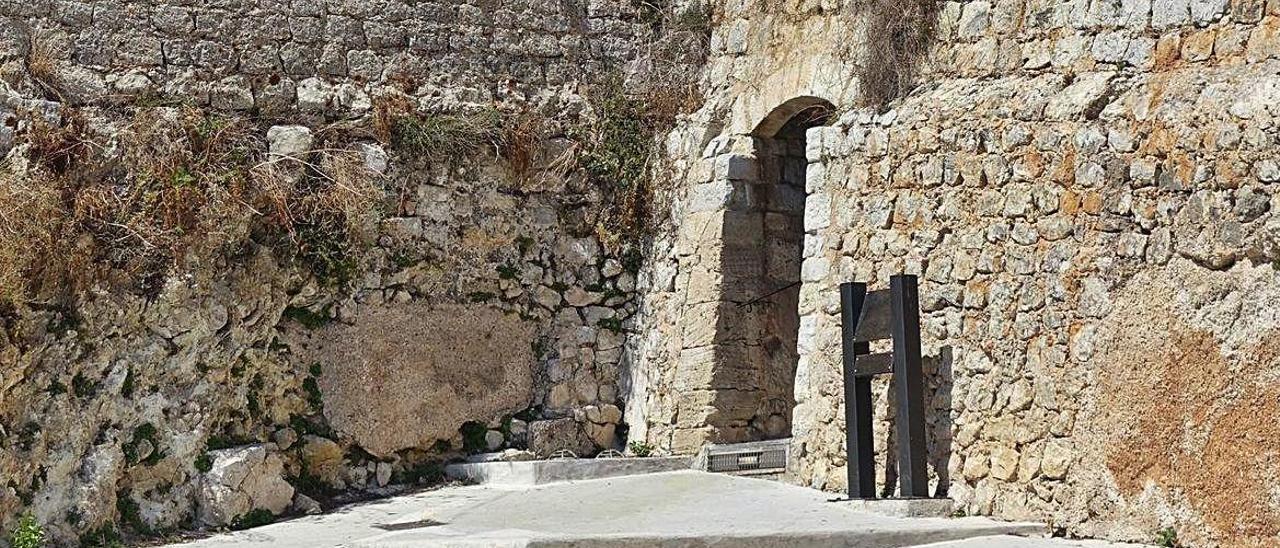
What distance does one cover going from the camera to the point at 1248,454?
8242 mm

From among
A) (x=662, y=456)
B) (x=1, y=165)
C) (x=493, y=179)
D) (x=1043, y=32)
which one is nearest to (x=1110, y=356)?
(x=1043, y=32)

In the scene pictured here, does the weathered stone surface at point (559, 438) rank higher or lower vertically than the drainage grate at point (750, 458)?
higher

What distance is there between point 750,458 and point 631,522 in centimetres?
204

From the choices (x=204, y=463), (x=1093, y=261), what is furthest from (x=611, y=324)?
(x=1093, y=261)

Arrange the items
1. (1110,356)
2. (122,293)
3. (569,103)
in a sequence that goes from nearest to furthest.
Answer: (1110,356)
(122,293)
(569,103)

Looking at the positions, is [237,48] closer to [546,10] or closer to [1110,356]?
[546,10]

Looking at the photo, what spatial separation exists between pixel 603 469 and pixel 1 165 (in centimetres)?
430

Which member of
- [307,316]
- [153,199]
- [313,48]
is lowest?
[307,316]

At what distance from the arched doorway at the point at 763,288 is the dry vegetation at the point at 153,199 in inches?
99.1

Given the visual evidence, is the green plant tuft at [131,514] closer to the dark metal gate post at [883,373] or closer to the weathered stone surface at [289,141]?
the weathered stone surface at [289,141]

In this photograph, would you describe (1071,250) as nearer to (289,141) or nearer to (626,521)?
(626,521)

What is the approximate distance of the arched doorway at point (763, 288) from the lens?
39.5 feet

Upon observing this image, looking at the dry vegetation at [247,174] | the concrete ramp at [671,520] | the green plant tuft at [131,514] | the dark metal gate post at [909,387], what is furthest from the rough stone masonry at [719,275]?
the concrete ramp at [671,520]

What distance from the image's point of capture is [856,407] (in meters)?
9.82
